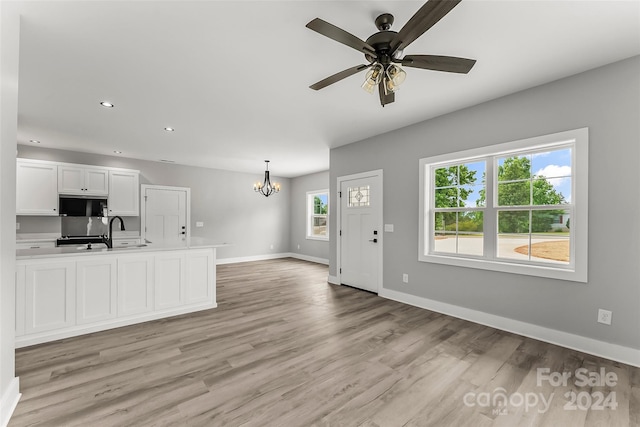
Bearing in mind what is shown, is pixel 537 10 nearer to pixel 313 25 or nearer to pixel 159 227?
pixel 313 25

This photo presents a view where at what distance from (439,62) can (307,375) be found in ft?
8.28

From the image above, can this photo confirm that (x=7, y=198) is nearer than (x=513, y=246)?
Yes

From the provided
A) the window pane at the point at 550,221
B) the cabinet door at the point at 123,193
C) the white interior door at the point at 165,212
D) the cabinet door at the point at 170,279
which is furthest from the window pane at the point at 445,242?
the cabinet door at the point at 123,193

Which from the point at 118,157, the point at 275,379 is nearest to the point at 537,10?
the point at 275,379

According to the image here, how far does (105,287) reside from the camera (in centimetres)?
310

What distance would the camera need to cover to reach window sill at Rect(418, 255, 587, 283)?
2.59 metres

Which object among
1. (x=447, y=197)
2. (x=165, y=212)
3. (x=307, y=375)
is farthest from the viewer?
(x=165, y=212)

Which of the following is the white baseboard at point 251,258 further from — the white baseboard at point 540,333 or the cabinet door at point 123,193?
the white baseboard at point 540,333

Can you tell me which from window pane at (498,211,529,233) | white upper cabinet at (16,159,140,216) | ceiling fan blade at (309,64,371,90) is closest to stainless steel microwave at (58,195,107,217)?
white upper cabinet at (16,159,140,216)

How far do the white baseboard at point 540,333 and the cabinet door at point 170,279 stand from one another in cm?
320

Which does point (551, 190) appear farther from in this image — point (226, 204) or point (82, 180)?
point (82, 180)

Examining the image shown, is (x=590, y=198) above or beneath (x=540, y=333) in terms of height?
above

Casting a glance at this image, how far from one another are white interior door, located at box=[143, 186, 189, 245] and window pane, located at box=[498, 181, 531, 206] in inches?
233

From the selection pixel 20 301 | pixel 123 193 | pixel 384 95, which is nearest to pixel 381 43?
pixel 384 95
